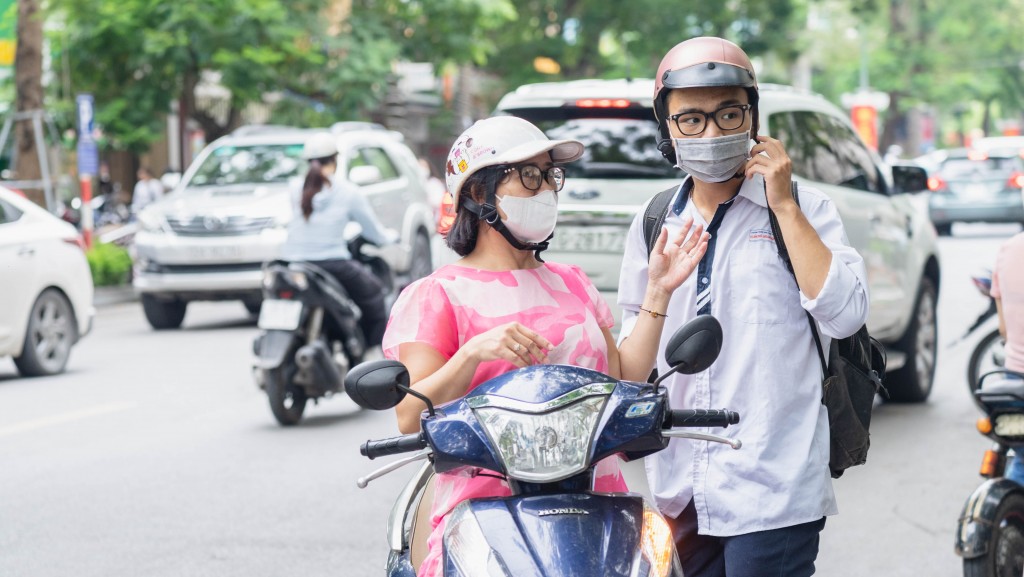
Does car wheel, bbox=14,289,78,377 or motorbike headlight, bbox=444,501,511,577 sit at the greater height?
motorbike headlight, bbox=444,501,511,577

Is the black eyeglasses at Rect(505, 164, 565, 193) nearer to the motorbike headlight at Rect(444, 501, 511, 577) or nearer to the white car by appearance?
the motorbike headlight at Rect(444, 501, 511, 577)

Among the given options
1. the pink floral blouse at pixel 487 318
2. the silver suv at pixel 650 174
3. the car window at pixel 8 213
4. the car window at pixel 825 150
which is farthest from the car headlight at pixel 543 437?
the car window at pixel 8 213

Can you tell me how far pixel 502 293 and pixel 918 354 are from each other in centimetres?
711

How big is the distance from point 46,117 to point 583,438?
18.9 meters

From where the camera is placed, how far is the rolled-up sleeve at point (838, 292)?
129 inches

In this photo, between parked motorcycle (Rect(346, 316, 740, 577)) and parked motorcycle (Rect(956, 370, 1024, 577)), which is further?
parked motorcycle (Rect(956, 370, 1024, 577))

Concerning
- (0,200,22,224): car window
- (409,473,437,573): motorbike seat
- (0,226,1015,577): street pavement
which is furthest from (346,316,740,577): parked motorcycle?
(0,200,22,224): car window

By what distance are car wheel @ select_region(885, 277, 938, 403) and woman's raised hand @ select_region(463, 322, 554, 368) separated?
713 centimetres

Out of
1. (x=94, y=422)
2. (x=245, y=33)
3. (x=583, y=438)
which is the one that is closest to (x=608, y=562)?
(x=583, y=438)

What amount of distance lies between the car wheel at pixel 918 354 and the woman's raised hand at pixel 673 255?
6691mm

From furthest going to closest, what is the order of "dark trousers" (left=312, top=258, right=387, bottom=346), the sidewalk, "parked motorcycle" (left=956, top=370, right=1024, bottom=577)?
the sidewalk, "dark trousers" (left=312, top=258, right=387, bottom=346), "parked motorcycle" (left=956, top=370, right=1024, bottom=577)

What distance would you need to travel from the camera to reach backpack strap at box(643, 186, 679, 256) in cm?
361

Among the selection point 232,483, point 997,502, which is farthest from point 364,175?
point 997,502

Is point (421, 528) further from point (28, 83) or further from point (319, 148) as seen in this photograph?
point (28, 83)
